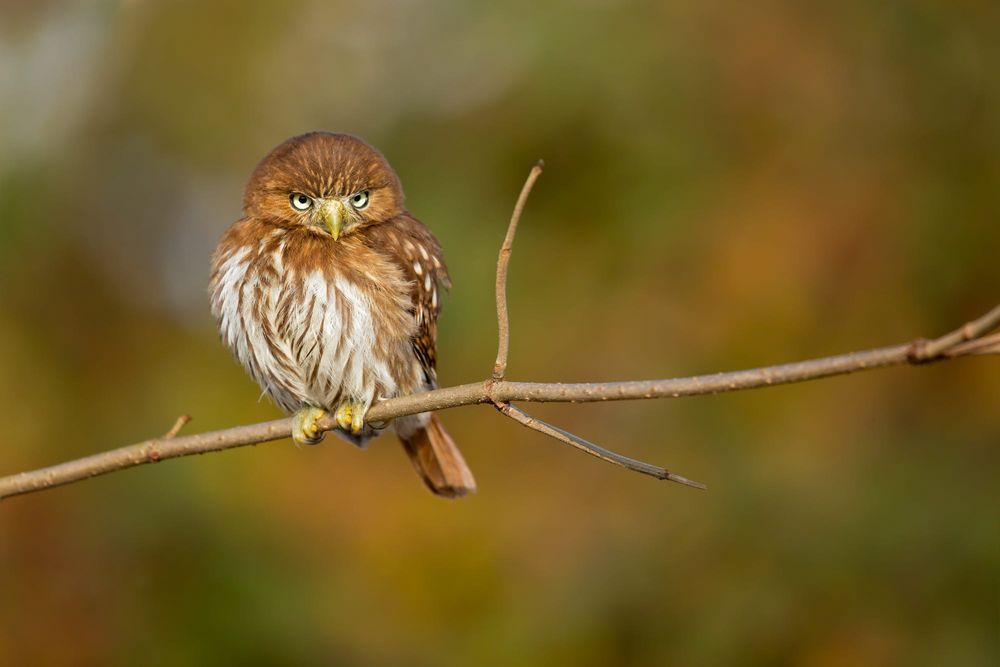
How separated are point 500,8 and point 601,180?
5.61ft

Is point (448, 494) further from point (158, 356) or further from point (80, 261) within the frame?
point (80, 261)

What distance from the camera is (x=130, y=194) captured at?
9.82m

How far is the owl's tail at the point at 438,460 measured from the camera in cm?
487

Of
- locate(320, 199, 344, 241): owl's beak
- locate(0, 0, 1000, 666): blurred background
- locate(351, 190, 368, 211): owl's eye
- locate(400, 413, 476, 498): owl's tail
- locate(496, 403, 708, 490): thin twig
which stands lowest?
locate(496, 403, 708, 490): thin twig

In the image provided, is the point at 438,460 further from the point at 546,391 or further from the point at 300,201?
the point at 546,391

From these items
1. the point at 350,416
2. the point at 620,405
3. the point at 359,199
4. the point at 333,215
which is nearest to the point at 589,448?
the point at 350,416

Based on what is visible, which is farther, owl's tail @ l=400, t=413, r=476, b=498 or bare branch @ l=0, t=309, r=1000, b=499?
owl's tail @ l=400, t=413, r=476, b=498

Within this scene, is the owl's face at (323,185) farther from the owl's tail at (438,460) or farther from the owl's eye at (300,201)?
the owl's tail at (438,460)

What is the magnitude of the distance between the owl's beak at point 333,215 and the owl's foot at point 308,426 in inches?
26.3

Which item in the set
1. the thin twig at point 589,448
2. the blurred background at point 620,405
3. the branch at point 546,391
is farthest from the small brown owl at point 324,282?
the blurred background at point 620,405

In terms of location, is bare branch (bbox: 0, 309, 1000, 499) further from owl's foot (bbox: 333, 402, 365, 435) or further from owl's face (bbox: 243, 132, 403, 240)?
owl's face (bbox: 243, 132, 403, 240)

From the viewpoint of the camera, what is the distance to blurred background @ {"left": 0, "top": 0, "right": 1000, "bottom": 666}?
6.57 m

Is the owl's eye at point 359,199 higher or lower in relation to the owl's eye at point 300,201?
higher

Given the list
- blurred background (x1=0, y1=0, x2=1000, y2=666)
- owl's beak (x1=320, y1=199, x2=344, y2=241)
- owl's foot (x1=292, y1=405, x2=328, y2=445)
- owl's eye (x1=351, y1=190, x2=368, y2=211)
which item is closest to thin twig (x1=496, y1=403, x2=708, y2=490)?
owl's foot (x1=292, y1=405, x2=328, y2=445)
